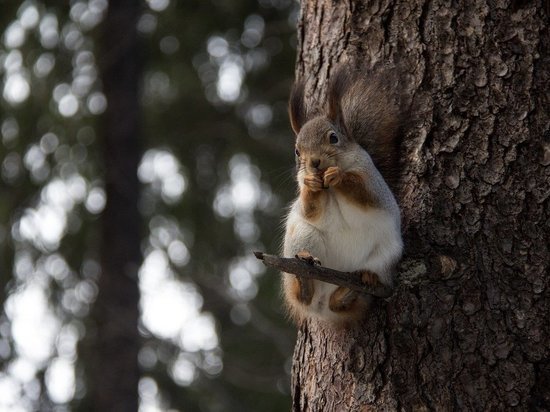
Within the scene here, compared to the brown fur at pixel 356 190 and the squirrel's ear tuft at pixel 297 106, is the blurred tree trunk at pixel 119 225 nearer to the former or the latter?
the squirrel's ear tuft at pixel 297 106

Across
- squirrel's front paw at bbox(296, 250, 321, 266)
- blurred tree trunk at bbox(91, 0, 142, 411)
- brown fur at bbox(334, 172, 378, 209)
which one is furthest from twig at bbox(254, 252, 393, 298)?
blurred tree trunk at bbox(91, 0, 142, 411)

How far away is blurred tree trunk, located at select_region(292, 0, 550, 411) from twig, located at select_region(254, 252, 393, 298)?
6 cm

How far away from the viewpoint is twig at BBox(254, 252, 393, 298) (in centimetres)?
176

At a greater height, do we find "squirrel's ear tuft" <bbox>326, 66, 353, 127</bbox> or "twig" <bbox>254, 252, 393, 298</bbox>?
"squirrel's ear tuft" <bbox>326, 66, 353, 127</bbox>

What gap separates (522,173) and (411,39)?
1.51ft

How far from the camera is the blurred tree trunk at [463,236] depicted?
192 centimetres

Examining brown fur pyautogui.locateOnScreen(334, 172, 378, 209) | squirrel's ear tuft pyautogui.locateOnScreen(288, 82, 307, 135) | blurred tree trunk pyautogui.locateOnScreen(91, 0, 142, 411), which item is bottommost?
blurred tree trunk pyautogui.locateOnScreen(91, 0, 142, 411)

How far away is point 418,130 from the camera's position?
83.5 inches

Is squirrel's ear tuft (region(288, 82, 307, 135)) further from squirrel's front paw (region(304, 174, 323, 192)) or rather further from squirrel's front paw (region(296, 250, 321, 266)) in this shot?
squirrel's front paw (region(296, 250, 321, 266))

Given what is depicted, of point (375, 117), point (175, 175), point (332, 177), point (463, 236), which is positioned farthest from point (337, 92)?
point (175, 175)

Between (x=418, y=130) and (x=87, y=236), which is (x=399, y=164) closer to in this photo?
(x=418, y=130)

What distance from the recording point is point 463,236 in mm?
1996

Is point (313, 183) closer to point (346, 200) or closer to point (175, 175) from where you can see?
point (346, 200)

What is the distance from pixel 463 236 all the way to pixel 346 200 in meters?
0.29
